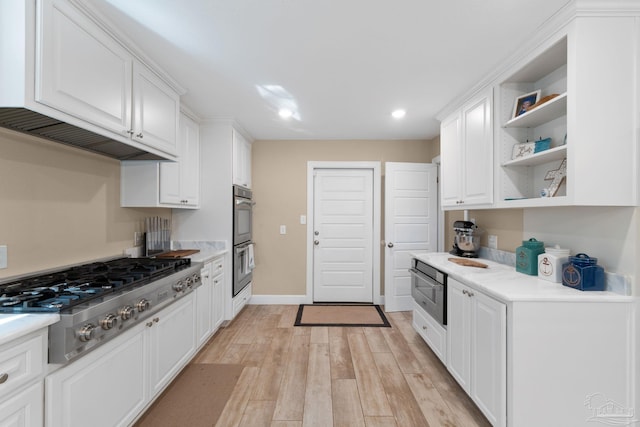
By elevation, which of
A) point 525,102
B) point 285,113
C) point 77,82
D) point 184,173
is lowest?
point 184,173

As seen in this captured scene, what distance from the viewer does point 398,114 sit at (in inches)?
122

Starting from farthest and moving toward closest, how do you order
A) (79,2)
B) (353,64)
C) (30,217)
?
(353,64)
(30,217)
(79,2)

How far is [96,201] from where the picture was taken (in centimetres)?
220

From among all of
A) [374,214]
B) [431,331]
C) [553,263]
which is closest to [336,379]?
[431,331]

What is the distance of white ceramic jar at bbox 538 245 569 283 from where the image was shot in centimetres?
177

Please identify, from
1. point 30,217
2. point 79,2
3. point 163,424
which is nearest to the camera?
point 79,2

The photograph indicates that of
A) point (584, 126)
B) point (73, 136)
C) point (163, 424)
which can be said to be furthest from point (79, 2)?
point (584, 126)

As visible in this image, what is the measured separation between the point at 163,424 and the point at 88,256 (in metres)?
1.31

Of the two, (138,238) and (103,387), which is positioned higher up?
(138,238)

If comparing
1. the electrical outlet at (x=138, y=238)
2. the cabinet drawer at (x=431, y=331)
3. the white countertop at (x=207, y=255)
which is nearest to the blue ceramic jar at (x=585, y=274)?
the cabinet drawer at (x=431, y=331)

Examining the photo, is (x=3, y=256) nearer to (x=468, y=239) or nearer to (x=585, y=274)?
(x=585, y=274)

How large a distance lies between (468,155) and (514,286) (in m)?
1.28

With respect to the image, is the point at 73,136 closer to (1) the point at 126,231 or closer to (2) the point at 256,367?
(1) the point at 126,231

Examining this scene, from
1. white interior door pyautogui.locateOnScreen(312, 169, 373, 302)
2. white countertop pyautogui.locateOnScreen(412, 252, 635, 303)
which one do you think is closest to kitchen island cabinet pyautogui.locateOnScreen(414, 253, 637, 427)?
white countertop pyautogui.locateOnScreen(412, 252, 635, 303)
